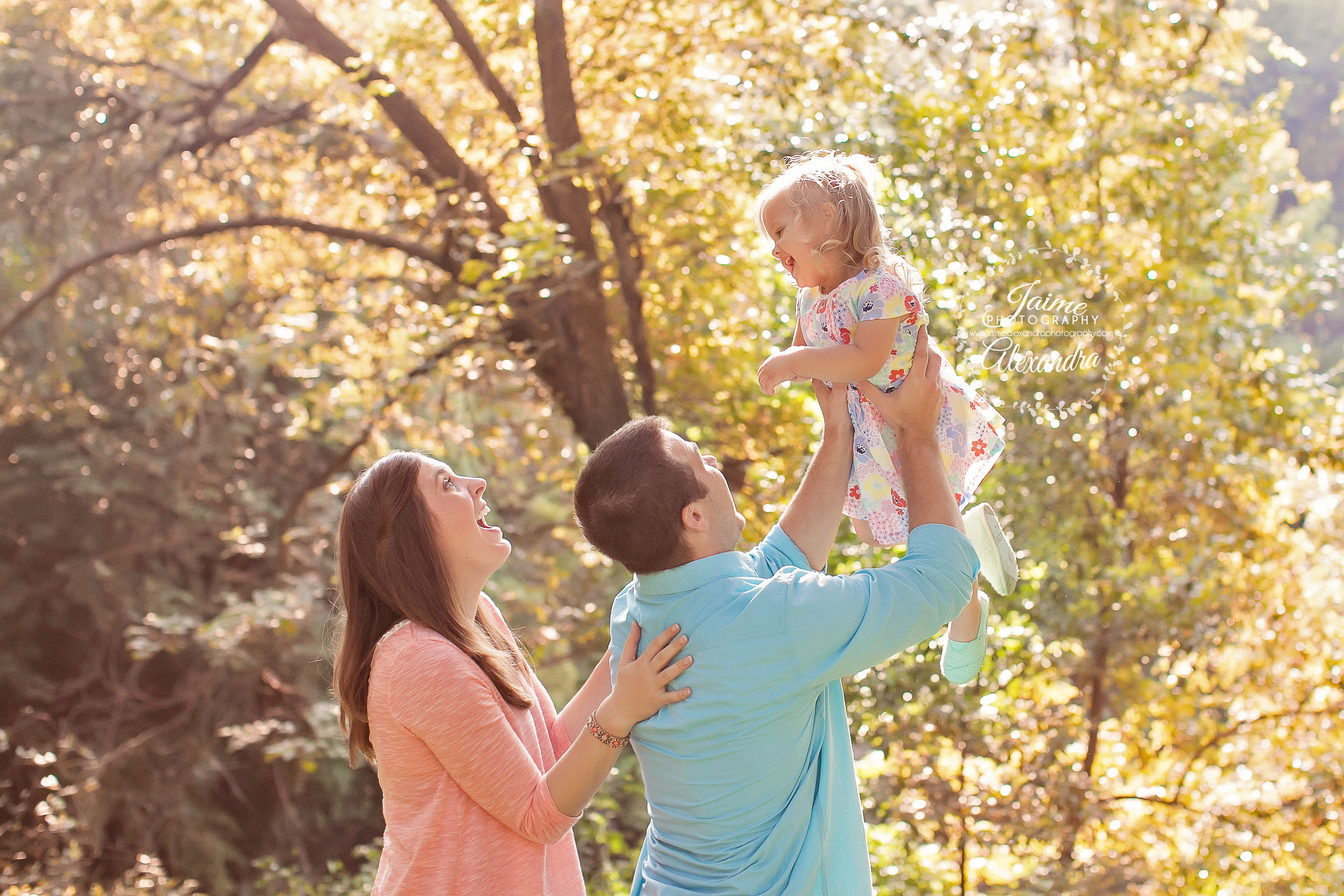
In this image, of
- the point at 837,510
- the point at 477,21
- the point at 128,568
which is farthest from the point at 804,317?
the point at 128,568

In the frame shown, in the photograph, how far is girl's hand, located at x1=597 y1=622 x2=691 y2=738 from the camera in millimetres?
1376

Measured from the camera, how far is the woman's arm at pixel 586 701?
1.82 meters

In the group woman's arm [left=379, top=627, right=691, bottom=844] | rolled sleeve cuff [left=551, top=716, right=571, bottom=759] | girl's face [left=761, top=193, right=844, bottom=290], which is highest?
girl's face [left=761, top=193, right=844, bottom=290]

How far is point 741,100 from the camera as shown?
4238mm

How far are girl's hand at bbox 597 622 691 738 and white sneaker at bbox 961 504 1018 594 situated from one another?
653mm

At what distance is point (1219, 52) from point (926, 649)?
3.28 m

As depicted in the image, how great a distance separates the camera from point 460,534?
1.72 meters

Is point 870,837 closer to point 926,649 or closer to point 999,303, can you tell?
point 926,649

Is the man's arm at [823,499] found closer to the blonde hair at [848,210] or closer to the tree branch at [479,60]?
the blonde hair at [848,210]

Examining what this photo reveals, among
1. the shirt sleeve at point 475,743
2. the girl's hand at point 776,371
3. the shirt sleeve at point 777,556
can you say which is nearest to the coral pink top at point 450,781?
the shirt sleeve at point 475,743

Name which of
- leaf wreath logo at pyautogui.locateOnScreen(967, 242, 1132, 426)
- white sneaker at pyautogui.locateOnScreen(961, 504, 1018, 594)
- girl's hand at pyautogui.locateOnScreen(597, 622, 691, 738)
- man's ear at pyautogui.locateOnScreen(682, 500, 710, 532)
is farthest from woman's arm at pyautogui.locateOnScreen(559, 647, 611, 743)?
leaf wreath logo at pyautogui.locateOnScreen(967, 242, 1132, 426)

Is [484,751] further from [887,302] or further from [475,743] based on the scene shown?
[887,302]

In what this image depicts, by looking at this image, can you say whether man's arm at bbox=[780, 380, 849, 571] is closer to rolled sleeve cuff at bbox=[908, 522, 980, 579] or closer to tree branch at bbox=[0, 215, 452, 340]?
rolled sleeve cuff at bbox=[908, 522, 980, 579]

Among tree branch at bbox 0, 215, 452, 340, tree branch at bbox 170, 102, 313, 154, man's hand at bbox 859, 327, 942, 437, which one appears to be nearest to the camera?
man's hand at bbox 859, 327, 942, 437
